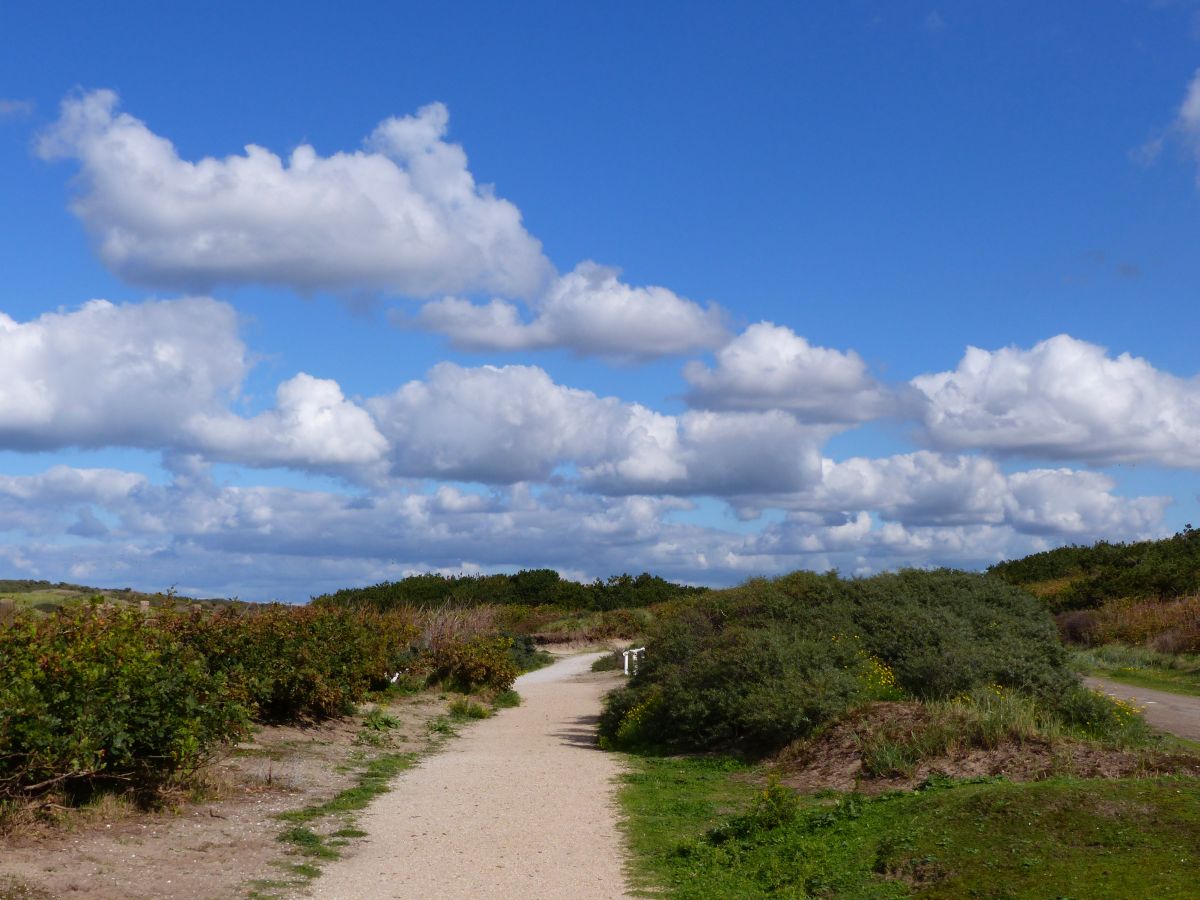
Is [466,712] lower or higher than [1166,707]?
lower

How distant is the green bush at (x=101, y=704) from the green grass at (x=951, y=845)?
450 centimetres

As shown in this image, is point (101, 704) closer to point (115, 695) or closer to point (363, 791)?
point (115, 695)

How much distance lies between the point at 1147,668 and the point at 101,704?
90.0 feet

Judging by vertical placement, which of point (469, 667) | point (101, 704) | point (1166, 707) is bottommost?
point (1166, 707)

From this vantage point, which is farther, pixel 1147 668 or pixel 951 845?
pixel 1147 668

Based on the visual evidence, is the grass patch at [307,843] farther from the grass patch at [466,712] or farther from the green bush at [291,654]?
the grass patch at [466,712]

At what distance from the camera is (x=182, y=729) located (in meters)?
10.5

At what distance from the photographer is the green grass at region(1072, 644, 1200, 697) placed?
2598 cm

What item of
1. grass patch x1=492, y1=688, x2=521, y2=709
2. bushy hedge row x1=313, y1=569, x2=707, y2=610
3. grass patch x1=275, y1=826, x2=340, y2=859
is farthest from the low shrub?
bushy hedge row x1=313, y1=569, x2=707, y2=610

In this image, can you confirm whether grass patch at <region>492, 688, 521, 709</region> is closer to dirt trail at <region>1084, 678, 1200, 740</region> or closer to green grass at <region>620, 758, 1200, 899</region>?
dirt trail at <region>1084, 678, 1200, 740</region>

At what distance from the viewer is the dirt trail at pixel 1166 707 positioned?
1708cm

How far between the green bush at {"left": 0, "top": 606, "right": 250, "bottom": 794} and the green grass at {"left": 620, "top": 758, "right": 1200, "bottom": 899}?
177 inches

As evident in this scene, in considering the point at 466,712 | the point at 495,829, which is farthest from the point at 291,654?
the point at 495,829

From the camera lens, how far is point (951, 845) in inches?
346
